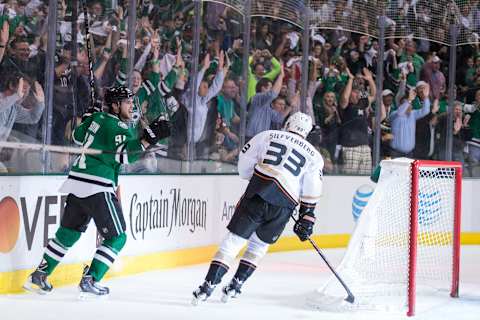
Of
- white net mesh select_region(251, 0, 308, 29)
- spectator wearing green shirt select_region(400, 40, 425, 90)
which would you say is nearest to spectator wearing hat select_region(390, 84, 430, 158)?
spectator wearing green shirt select_region(400, 40, 425, 90)

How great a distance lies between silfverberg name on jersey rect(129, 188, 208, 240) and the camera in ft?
21.8

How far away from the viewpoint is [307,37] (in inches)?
375

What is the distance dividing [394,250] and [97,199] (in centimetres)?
180

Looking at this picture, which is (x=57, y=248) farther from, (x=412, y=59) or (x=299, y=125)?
(x=412, y=59)

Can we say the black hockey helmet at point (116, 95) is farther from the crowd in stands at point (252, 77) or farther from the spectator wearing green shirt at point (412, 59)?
the spectator wearing green shirt at point (412, 59)

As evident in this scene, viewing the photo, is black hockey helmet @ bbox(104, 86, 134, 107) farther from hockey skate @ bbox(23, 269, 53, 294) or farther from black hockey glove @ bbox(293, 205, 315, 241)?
black hockey glove @ bbox(293, 205, 315, 241)

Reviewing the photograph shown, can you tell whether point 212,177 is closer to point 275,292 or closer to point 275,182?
point 275,292

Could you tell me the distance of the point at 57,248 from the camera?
5410 millimetres

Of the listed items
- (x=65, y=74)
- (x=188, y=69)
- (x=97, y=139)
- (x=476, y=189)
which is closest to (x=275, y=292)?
(x=97, y=139)

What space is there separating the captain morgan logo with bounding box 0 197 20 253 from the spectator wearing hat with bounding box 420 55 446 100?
6342 millimetres

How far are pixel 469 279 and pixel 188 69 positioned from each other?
2.84 m

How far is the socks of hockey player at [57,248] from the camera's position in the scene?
539cm

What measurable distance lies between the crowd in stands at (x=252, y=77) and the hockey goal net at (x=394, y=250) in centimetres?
208

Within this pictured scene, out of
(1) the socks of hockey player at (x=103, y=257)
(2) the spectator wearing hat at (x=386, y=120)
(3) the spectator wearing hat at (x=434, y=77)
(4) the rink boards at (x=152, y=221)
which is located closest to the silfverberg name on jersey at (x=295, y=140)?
(1) the socks of hockey player at (x=103, y=257)
